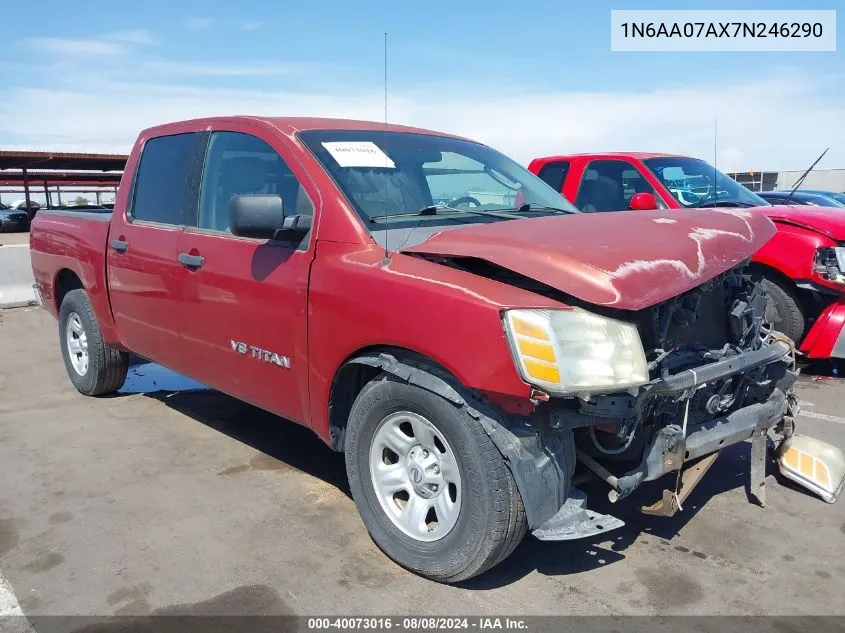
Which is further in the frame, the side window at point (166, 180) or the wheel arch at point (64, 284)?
the wheel arch at point (64, 284)

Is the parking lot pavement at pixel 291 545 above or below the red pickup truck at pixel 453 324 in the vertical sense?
below

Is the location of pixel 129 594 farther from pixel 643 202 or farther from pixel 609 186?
pixel 609 186

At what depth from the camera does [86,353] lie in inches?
213

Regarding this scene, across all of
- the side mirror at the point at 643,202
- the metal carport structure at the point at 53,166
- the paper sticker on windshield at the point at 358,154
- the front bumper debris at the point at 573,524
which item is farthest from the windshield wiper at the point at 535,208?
the metal carport structure at the point at 53,166

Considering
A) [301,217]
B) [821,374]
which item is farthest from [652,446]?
[821,374]

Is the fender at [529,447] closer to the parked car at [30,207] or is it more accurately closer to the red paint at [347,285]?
the red paint at [347,285]

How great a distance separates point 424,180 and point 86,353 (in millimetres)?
3197

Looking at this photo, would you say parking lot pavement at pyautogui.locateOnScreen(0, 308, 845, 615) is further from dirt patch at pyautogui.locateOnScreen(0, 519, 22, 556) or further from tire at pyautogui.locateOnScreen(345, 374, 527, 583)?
tire at pyautogui.locateOnScreen(345, 374, 527, 583)

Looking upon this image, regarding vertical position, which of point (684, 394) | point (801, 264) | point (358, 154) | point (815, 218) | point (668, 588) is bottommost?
point (668, 588)

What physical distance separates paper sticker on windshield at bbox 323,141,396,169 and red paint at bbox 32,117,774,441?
0.47 feet

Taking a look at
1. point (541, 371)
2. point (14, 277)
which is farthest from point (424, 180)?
point (14, 277)

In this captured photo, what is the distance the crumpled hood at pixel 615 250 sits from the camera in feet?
8.32

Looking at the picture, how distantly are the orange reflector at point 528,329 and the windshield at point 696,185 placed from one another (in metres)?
4.54

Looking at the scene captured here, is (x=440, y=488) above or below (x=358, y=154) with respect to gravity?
below
